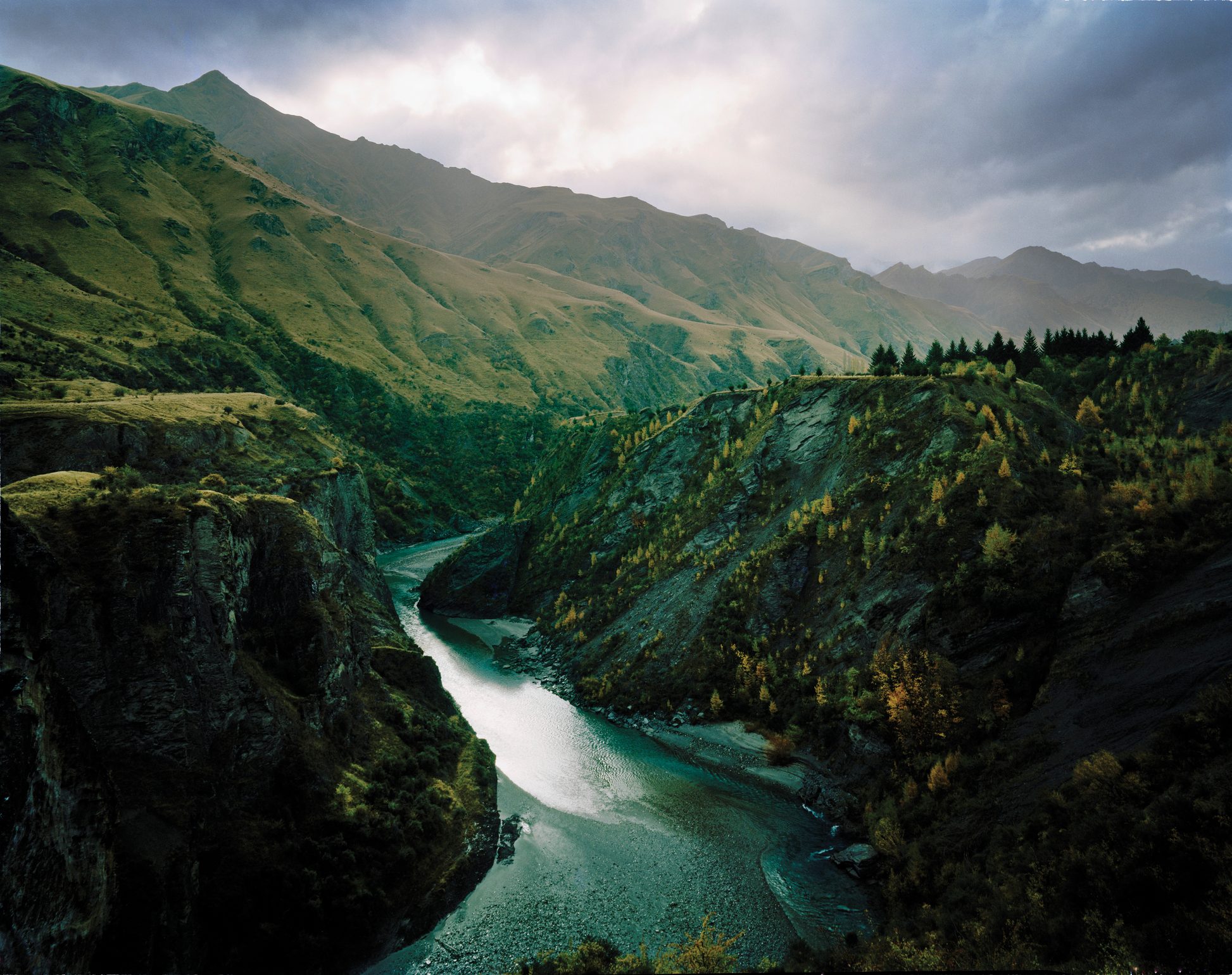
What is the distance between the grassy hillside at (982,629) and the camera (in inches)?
814

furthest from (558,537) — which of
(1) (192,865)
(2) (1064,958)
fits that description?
(2) (1064,958)

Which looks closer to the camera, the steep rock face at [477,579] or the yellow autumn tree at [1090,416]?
the yellow autumn tree at [1090,416]

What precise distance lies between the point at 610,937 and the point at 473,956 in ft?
21.3

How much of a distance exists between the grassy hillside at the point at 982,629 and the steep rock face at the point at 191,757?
2266 cm

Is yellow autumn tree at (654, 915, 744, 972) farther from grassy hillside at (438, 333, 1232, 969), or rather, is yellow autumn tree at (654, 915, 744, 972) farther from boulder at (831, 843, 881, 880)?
boulder at (831, 843, 881, 880)

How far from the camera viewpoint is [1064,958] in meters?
18.8

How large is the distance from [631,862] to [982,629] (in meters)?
24.7

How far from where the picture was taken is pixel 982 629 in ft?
119

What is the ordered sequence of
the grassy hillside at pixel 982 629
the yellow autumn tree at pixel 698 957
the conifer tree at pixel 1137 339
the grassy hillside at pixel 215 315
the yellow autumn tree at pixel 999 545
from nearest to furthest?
1. the grassy hillside at pixel 982 629
2. the yellow autumn tree at pixel 698 957
3. the yellow autumn tree at pixel 999 545
4. the conifer tree at pixel 1137 339
5. the grassy hillside at pixel 215 315

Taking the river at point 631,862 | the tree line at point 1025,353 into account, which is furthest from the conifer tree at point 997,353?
the river at point 631,862

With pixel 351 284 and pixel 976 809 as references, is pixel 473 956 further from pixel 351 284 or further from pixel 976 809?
pixel 351 284

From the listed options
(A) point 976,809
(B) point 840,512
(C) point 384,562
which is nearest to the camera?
(A) point 976,809

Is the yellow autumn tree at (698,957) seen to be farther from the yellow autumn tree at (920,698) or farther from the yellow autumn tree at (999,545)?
the yellow autumn tree at (999,545)

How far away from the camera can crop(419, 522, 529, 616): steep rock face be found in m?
82.9
